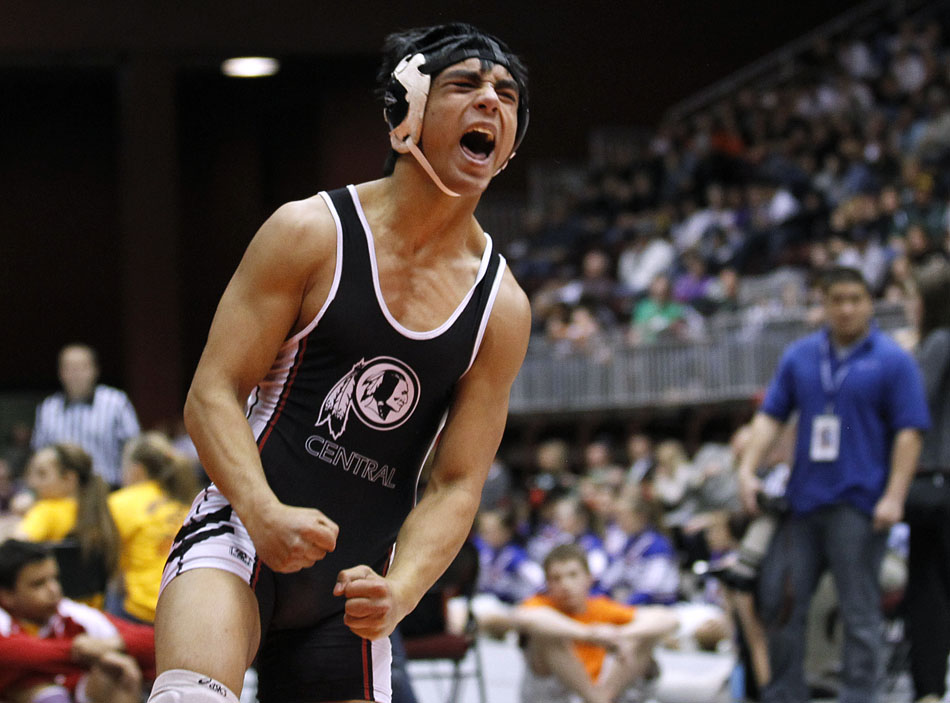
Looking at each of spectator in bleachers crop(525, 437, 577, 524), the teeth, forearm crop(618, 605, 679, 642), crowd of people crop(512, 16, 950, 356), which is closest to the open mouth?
the teeth

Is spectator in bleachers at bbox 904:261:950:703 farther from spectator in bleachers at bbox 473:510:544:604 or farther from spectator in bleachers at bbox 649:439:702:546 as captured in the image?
spectator in bleachers at bbox 649:439:702:546

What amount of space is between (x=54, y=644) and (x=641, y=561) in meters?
4.86

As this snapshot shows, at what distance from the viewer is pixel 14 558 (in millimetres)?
4938

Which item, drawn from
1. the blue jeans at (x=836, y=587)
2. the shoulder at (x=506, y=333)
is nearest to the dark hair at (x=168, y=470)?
the blue jeans at (x=836, y=587)

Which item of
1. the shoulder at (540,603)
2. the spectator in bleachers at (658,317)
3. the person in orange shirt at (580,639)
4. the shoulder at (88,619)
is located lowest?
the person in orange shirt at (580,639)

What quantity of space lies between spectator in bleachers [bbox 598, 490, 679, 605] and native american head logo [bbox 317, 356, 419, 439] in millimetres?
6306

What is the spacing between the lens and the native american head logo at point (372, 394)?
266 centimetres

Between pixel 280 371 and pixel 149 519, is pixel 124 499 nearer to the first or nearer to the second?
pixel 149 519

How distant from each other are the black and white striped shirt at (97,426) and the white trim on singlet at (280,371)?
19.8 ft

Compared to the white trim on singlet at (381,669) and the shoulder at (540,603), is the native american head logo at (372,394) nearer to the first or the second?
the white trim on singlet at (381,669)

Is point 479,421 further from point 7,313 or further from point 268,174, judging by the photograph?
point 7,313

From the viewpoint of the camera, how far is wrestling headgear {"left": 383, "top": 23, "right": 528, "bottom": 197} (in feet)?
8.82

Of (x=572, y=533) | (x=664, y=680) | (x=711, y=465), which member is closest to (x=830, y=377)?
(x=664, y=680)

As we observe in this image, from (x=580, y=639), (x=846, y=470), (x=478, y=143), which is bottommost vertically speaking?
(x=580, y=639)
